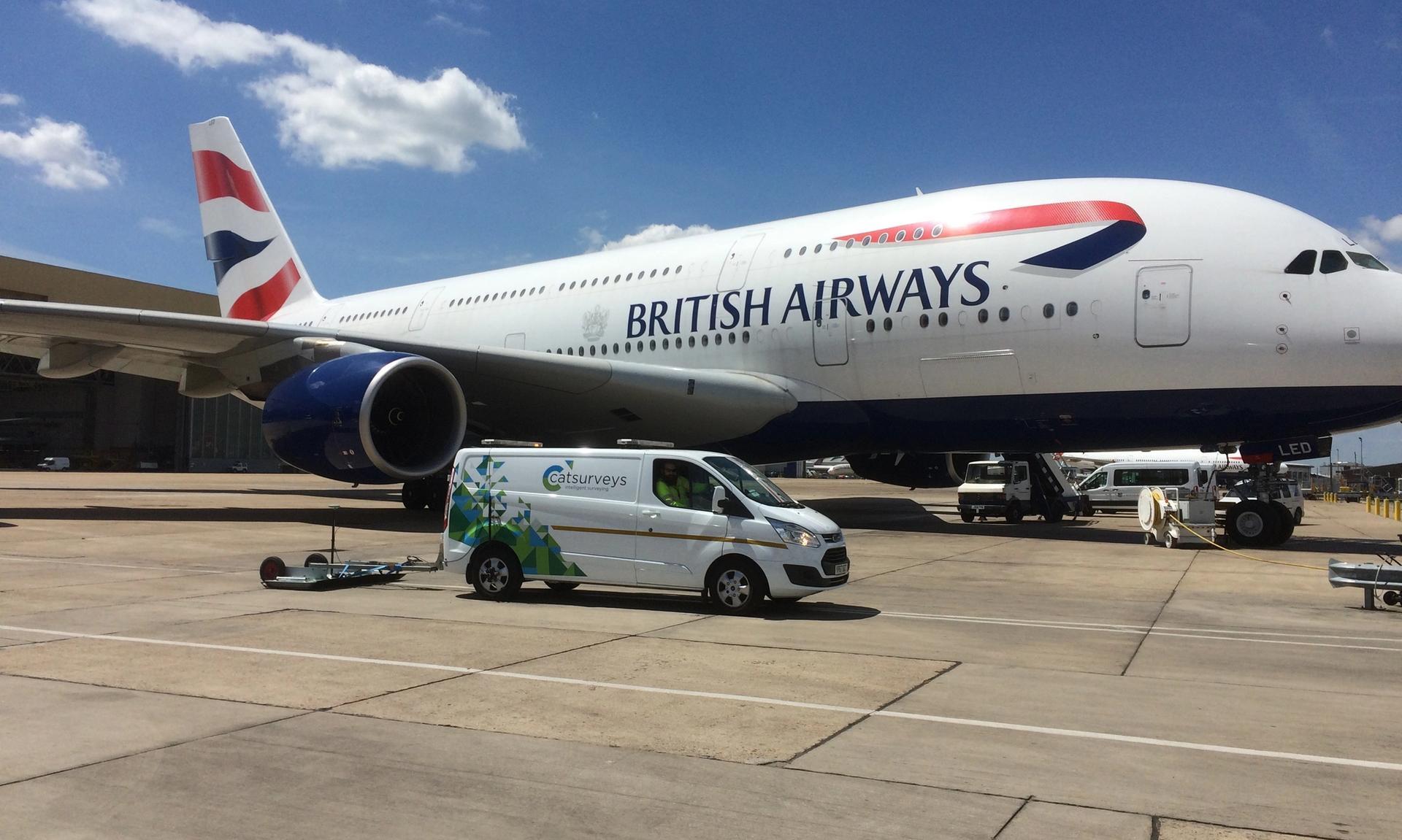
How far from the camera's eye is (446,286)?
22.7 metres

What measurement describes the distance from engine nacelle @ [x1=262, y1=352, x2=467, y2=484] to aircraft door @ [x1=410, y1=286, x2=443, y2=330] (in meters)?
6.77

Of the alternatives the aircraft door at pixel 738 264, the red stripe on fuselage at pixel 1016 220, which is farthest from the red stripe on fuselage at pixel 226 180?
the red stripe on fuselage at pixel 1016 220

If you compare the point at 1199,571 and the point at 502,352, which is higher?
the point at 502,352

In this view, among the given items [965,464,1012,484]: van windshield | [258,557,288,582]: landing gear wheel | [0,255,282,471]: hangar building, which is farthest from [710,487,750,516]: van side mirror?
A: [0,255,282,471]: hangar building

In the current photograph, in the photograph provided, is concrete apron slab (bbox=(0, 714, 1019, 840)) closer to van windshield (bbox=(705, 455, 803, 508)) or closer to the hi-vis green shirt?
the hi-vis green shirt

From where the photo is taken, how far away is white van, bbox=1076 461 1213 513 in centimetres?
3206

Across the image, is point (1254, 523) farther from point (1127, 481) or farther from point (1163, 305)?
point (1127, 481)

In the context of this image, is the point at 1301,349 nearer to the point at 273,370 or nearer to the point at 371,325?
the point at 273,370

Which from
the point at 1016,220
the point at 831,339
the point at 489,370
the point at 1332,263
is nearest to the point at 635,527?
the point at 831,339

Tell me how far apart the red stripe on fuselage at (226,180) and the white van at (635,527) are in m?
18.1

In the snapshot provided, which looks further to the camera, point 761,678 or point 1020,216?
point 1020,216

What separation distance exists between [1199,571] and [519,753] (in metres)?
10.2

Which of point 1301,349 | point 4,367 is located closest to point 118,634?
point 1301,349

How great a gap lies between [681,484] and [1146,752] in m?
4.92
